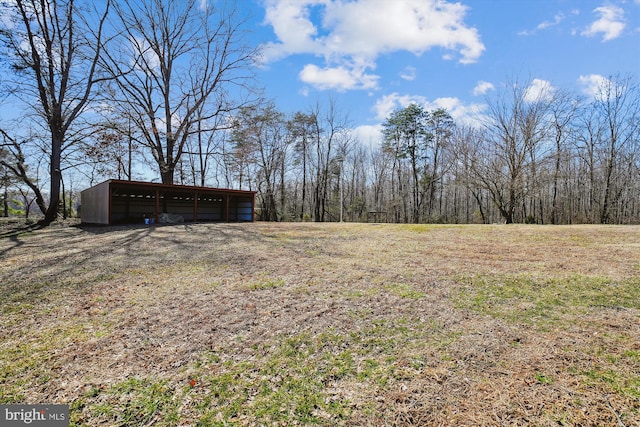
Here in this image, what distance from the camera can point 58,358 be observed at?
7.21 ft

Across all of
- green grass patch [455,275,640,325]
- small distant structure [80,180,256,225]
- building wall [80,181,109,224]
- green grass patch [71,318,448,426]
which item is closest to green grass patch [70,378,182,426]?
green grass patch [71,318,448,426]

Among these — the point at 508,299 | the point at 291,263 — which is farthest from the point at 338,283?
the point at 508,299

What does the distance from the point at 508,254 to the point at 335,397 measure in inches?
215

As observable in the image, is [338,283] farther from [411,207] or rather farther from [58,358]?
[411,207]

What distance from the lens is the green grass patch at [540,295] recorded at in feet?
9.59

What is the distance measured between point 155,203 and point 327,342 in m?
14.7

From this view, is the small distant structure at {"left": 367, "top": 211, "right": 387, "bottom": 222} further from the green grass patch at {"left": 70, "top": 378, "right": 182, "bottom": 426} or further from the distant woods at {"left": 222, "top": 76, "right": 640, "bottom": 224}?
the green grass patch at {"left": 70, "top": 378, "right": 182, "bottom": 426}

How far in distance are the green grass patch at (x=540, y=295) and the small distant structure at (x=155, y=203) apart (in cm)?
1229

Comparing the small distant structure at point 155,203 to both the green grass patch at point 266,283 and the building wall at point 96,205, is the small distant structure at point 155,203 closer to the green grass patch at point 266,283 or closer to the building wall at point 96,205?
the building wall at point 96,205

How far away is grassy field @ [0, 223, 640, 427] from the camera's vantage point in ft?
5.40

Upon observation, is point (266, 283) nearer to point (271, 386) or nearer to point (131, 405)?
point (271, 386)

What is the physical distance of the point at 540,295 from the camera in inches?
133

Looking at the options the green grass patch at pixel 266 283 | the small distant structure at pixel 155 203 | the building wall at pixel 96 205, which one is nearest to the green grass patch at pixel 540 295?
the green grass patch at pixel 266 283

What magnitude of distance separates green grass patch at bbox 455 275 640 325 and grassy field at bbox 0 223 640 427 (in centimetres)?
3
